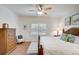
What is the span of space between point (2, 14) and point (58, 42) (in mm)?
1032

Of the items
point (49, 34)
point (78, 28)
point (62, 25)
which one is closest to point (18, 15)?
point (49, 34)

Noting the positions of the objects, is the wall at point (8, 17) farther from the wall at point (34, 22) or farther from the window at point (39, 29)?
the window at point (39, 29)

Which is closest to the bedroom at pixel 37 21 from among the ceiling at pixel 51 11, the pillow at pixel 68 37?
the ceiling at pixel 51 11

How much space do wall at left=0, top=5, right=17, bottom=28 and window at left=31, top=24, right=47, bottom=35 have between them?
32cm

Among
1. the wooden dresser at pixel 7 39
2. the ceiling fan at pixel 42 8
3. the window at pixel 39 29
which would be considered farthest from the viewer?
the window at pixel 39 29

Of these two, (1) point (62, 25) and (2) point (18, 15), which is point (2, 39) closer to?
(2) point (18, 15)

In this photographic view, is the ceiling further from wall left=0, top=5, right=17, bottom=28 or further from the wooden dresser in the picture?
the wooden dresser

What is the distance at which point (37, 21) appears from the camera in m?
1.64

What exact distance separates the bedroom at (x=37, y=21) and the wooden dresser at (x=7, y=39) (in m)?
0.08

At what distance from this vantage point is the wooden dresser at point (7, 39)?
1523 millimetres

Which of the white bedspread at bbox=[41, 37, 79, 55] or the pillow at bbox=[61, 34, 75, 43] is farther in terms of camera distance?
the pillow at bbox=[61, 34, 75, 43]

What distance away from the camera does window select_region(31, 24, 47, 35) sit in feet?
5.40

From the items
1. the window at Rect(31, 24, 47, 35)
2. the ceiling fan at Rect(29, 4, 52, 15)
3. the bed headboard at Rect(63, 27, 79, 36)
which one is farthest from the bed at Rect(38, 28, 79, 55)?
the ceiling fan at Rect(29, 4, 52, 15)

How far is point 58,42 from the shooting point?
69.6 inches
